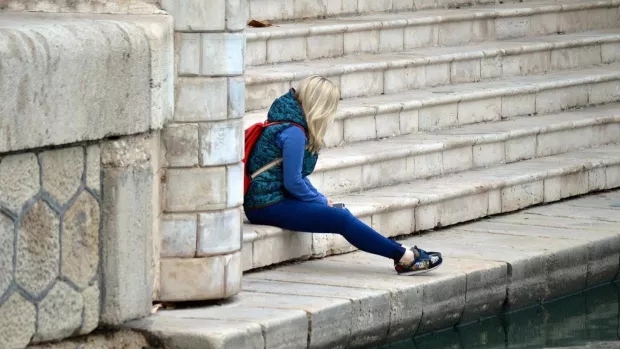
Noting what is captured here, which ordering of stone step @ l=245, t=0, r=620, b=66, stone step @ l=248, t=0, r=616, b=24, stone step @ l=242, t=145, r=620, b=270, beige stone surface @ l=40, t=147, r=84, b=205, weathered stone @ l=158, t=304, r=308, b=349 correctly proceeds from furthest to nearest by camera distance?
stone step @ l=248, t=0, r=616, b=24 < stone step @ l=245, t=0, r=620, b=66 < stone step @ l=242, t=145, r=620, b=270 < weathered stone @ l=158, t=304, r=308, b=349 < beige stone surface @ l=40, t=147, r=84, b=205

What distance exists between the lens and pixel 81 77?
23.3ft

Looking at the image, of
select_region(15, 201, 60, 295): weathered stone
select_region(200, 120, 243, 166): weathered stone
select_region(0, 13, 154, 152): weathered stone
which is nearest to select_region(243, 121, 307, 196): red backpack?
select_region(200, 120, 243, 166): weathered stone

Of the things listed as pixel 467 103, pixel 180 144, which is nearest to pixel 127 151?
pixel 180 144

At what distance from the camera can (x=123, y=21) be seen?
7.58 m

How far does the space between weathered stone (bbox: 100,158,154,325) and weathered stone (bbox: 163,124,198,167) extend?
22cm

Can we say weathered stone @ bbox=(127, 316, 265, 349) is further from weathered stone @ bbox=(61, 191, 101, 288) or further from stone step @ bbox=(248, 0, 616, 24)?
stone step @ bbox=(248, 0, 616, 24)

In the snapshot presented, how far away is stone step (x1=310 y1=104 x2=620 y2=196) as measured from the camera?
1025 centimetres

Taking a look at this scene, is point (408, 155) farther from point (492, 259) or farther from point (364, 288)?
point (364, 288)

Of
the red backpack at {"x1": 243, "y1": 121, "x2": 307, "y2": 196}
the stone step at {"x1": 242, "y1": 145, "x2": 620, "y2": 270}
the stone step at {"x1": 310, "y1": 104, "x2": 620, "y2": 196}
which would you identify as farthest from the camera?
the stone step at {"x1": 310, "y1": 104, "x2": 620, "y2": 196}

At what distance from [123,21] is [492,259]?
2904 mm

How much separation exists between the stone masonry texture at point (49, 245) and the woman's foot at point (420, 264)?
203cm

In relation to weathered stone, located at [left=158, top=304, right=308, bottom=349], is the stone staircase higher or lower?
higher

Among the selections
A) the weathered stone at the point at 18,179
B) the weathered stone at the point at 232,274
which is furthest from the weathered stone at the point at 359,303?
the weathered stone at the point at 18,179

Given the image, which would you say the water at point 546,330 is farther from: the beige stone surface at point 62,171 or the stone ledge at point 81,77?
the beige stone surface at point 62,171
